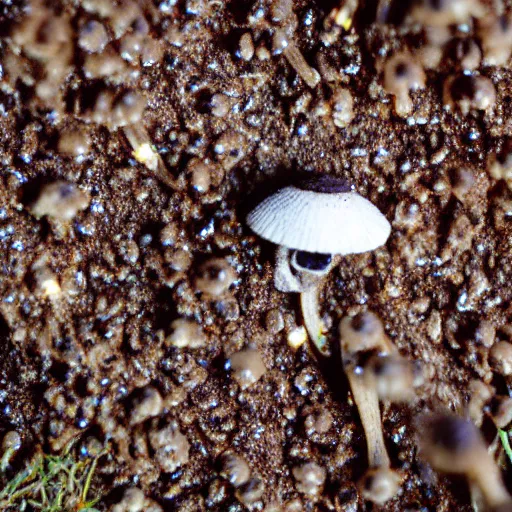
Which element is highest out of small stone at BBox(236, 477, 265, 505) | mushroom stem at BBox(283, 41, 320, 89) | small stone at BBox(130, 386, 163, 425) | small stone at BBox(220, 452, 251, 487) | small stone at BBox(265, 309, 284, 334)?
mushroom stem at BBox(283, 41, 320, 89)

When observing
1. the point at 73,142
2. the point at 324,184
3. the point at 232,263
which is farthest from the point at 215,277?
the point at 73,142

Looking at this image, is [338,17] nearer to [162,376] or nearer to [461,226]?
[461,226]

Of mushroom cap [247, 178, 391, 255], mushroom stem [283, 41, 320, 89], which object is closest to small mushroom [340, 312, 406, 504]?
mushroom cap [247, 178, 391, 255]

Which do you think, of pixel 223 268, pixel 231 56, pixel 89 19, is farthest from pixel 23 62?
pixel 223 268

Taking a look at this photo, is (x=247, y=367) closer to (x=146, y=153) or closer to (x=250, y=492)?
(x=250, y=492)

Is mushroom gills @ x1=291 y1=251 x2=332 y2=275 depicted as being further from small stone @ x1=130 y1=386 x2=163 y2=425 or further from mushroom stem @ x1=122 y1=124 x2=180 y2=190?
small stone @ x1=130 y1=386 x2=163 y2=425

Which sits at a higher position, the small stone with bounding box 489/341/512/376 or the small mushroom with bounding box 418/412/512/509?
the small stone with bounding box 489/341/512/376

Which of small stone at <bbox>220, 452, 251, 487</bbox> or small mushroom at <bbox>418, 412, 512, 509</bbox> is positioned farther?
small stone at <bbox>220, 452, 251, 487</bbox>
